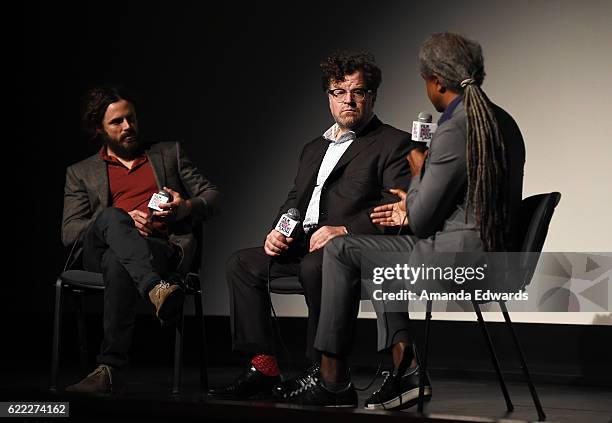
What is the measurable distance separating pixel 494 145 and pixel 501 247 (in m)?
0.30

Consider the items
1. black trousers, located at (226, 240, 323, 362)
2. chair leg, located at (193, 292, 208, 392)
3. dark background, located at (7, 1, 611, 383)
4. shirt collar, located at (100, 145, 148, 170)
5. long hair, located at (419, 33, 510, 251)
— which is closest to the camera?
long hair, located at (419, 33, 510, 251)

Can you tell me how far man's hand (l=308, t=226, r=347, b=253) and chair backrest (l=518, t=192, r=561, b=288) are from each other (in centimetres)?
73

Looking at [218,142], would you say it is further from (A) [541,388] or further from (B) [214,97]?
(A) [541,388]

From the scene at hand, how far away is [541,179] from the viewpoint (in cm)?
458

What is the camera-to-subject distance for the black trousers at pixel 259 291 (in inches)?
135

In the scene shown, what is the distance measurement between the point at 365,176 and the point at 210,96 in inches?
83.9

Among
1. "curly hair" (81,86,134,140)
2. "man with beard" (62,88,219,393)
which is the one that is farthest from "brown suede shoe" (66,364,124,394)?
"curly hair" (81,86,134,140)

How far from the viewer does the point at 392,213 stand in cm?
347

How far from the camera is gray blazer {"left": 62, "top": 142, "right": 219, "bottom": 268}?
→ 4.02 meters

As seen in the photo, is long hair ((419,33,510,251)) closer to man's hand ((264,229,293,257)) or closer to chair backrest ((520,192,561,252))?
chair backrest ((520,192,561,252))

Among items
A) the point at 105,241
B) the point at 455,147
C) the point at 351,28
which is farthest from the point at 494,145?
the point at 351,28

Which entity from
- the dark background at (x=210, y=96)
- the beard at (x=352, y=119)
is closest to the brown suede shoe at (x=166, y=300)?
the beard at (x=352, y=119)

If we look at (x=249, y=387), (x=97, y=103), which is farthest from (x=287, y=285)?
(x=97, y=103)

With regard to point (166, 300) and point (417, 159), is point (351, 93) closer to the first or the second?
point (417, 159)
